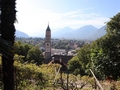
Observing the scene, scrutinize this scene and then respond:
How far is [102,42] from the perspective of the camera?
45.0 feet

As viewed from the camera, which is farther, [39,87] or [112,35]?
[112,35]

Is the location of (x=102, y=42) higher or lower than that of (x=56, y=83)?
higher

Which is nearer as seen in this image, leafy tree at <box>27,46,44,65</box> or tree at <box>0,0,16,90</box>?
tree at <box>0,0,16,90</box>

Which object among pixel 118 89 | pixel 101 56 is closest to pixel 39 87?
pixel 118 89

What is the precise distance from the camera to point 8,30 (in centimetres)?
334

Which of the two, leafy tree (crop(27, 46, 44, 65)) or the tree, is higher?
the tree

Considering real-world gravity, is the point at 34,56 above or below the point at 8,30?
below

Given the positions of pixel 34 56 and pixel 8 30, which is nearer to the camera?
pixel 8 30

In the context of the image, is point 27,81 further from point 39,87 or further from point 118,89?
point 118,89

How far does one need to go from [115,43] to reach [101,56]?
1371 mm

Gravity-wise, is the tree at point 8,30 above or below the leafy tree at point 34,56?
above

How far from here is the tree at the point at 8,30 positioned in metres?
3.31

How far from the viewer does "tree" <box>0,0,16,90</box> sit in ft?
10.8

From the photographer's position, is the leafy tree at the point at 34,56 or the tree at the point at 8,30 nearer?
the tree at the point at 8,30
